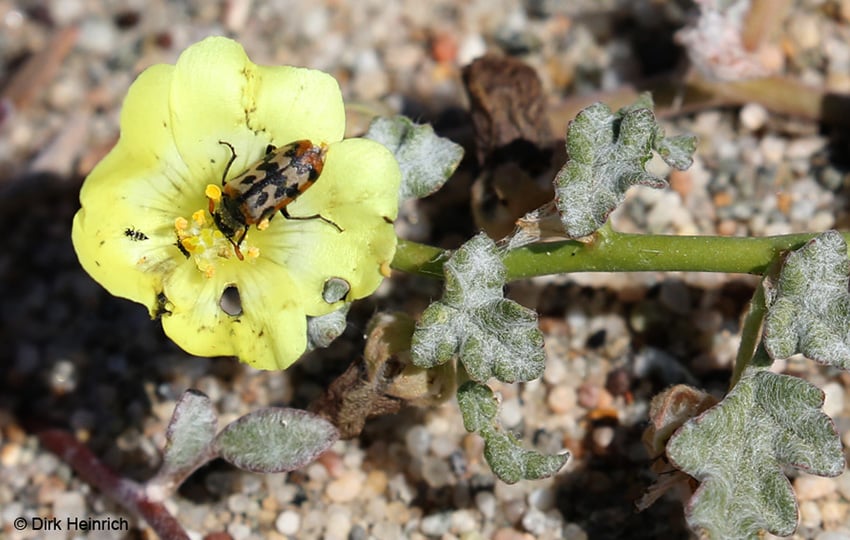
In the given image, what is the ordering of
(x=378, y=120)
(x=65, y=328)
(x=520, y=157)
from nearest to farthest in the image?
(x=378, y=120) → (x=520, y=157) → (x=65, y=328)

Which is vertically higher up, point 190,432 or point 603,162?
point 603,162

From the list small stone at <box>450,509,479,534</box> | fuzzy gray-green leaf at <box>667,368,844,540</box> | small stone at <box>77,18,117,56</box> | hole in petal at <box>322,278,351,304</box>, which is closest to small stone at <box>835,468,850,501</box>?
fuzzy gray-green leaf at <box>667,368,844,540</box>

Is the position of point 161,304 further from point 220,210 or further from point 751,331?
point 751,331

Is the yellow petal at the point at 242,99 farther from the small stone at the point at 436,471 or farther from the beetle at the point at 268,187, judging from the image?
the small stone at the point at 436,471

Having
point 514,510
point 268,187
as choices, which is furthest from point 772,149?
point 268,187

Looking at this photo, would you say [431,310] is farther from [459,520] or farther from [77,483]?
[77,483]

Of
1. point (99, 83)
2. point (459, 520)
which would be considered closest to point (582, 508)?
point (459, 520)
